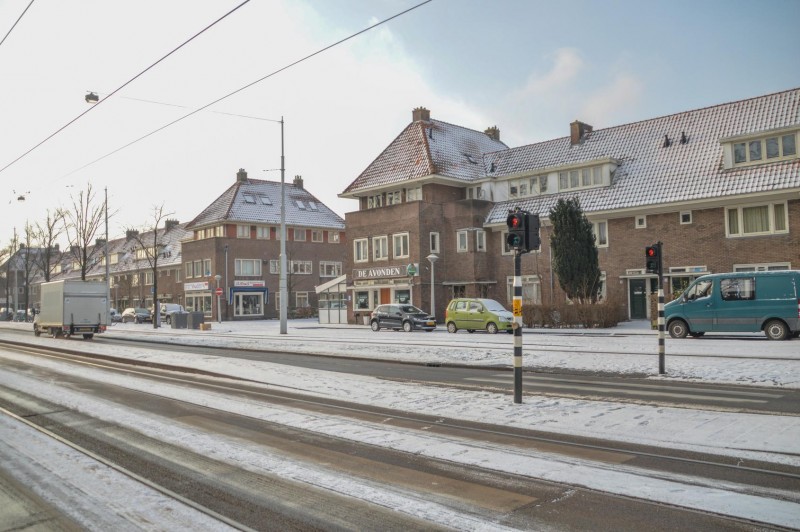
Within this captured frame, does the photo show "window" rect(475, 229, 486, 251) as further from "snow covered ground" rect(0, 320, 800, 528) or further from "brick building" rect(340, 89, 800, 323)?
"snow covered ground" rect(0, 320, 800, 528)

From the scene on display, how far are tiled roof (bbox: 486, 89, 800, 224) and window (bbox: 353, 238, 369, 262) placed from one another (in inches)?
362

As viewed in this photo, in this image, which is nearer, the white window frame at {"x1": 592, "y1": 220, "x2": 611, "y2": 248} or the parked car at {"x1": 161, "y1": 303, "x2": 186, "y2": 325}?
the white window frame at {"x1": 592, "y1": 220, "x2": 611, "y2": 248}

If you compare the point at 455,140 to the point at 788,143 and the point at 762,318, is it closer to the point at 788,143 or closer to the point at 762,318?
the point at 788,143

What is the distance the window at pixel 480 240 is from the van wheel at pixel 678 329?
1878 cm

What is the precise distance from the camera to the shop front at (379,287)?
41062 millimetres

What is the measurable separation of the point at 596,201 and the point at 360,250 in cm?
1688

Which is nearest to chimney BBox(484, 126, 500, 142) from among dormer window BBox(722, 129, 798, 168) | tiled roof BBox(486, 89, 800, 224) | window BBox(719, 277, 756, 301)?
tiled roof BBox(486, 89, 800, 224)

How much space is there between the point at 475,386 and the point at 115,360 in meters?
12.4

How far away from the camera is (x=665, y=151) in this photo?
36062 mm

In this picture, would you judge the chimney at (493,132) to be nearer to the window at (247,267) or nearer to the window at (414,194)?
the window at (414,194)

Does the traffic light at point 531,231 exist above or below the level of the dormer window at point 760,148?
below

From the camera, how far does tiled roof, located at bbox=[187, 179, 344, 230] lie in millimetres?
61688

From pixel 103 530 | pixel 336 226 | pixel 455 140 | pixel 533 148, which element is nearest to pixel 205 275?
pixel 336 226

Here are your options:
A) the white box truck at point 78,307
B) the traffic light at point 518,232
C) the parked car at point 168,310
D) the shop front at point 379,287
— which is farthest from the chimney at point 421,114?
the traffic light at point 518,232
